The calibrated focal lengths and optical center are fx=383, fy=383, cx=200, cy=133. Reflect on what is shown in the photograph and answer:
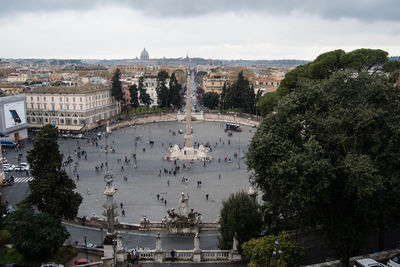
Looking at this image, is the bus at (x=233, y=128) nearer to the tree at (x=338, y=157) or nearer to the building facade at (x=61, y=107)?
the building facade at (x=61, y=107)

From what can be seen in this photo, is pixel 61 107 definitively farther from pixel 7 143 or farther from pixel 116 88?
pixel 7 143

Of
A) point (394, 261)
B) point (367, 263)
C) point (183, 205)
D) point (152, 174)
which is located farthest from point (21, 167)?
point (394, 261)

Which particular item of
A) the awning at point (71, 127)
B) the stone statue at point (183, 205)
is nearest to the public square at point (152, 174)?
the awning at point (71, 127)

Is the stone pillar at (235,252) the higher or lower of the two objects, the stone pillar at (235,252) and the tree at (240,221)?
the lower

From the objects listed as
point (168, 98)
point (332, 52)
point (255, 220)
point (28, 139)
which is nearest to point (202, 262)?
point (255, 220)

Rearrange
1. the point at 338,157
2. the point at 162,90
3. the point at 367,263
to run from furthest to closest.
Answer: the point at 162,90, the point at 338,157, the point at 367,263

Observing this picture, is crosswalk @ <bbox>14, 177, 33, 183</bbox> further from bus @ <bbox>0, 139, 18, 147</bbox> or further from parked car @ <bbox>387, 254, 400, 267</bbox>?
parked car @ <bbox>387, 254, 400, 267</bbox>

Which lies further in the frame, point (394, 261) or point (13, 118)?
point (13, 118)
